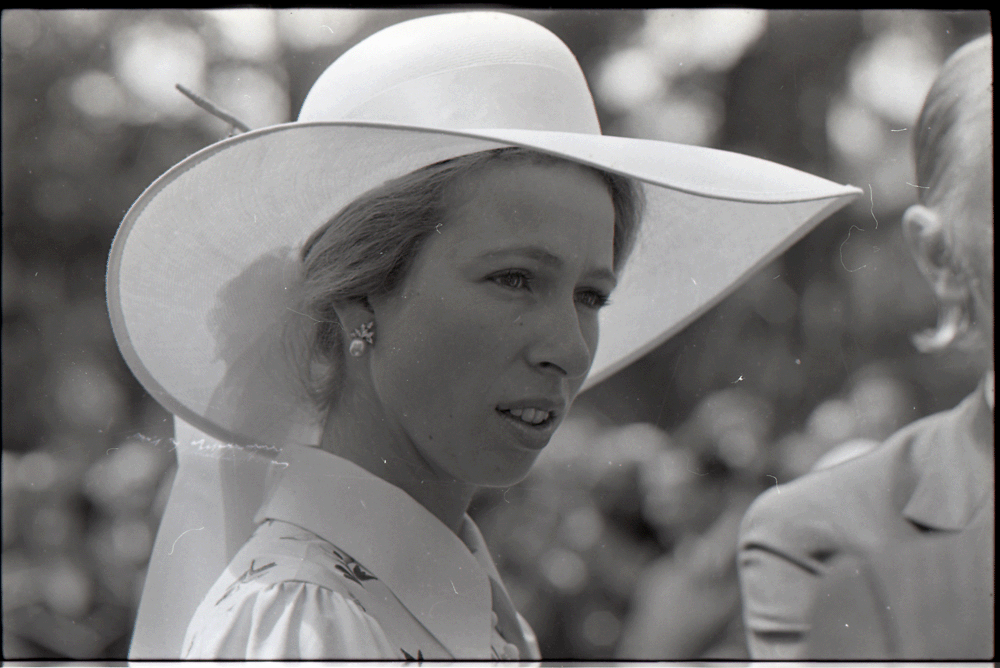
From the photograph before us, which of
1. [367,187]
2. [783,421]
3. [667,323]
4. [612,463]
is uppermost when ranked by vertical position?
[367,187]

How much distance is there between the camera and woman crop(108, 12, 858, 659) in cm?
147

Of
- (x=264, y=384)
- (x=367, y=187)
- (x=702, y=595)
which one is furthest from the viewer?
(x=702, y=595)

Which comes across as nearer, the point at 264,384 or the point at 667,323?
the point at 264,384

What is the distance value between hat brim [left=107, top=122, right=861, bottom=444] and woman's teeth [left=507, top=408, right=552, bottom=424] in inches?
6.7

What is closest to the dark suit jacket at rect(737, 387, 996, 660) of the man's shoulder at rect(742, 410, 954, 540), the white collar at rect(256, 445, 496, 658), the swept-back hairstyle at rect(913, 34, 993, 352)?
the man's shoulder at rect(742, 410, 954, 540)

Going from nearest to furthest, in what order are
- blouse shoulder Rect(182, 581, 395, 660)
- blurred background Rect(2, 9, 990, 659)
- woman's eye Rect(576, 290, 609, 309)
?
blouse shoulder Rect(182, 581, 395, 660) < woman's eye Rect(576, 290, 609, 309) < blurred background Rect(2, 9, 990, 659)

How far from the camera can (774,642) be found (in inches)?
69.7

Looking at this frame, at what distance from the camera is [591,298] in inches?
63.4

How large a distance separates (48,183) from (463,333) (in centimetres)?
95

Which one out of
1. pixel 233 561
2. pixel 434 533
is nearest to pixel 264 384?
pixel 233 561

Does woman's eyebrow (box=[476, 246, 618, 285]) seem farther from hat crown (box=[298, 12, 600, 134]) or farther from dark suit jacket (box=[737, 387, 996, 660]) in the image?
dark suit jacket (box=[737, 387, 996, 660])

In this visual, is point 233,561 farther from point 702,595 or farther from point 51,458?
point 702,595

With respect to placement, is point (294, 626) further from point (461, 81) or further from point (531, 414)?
point (461, 81)

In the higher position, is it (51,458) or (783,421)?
(783,421)
